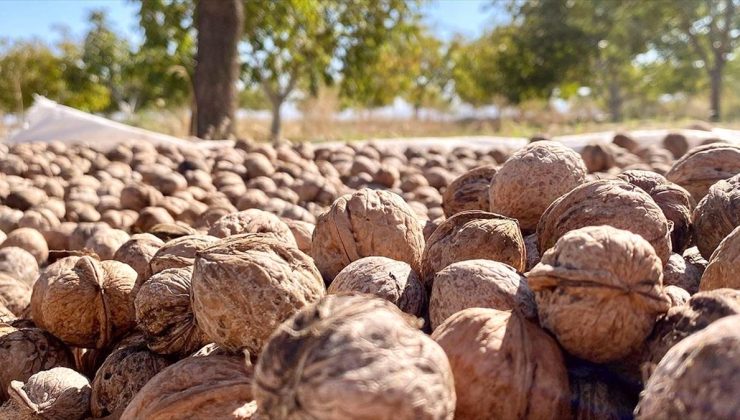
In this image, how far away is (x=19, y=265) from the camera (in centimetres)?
475

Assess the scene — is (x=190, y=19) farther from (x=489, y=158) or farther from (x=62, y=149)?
(x=489, y=158)

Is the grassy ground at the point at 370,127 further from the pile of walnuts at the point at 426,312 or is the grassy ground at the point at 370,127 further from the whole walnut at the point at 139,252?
the pile of walnuts at the point at 426,312

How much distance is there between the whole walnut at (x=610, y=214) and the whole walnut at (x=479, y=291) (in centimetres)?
41

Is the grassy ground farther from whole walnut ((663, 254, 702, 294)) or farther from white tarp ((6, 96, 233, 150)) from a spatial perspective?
whole walnut ((663, 254, 702, 294))

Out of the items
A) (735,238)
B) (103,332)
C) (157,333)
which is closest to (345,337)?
(157,333)

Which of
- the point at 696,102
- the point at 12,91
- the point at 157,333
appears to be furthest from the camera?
the point at 696,102

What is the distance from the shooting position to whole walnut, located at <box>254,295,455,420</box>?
1.53 m

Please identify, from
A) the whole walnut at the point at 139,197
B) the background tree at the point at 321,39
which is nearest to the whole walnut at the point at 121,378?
the whole walnut at the point at 139,197

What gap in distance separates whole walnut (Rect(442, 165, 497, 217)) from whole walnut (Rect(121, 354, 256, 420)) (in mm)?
1881

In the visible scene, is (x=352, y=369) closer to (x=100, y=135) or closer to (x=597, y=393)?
(x=597, y=393)

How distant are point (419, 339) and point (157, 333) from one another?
124 centimetres

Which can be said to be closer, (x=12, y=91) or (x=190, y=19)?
(x=190, y=19)

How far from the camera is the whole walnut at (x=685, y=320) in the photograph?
1.80 meters

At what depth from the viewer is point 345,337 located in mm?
1599
